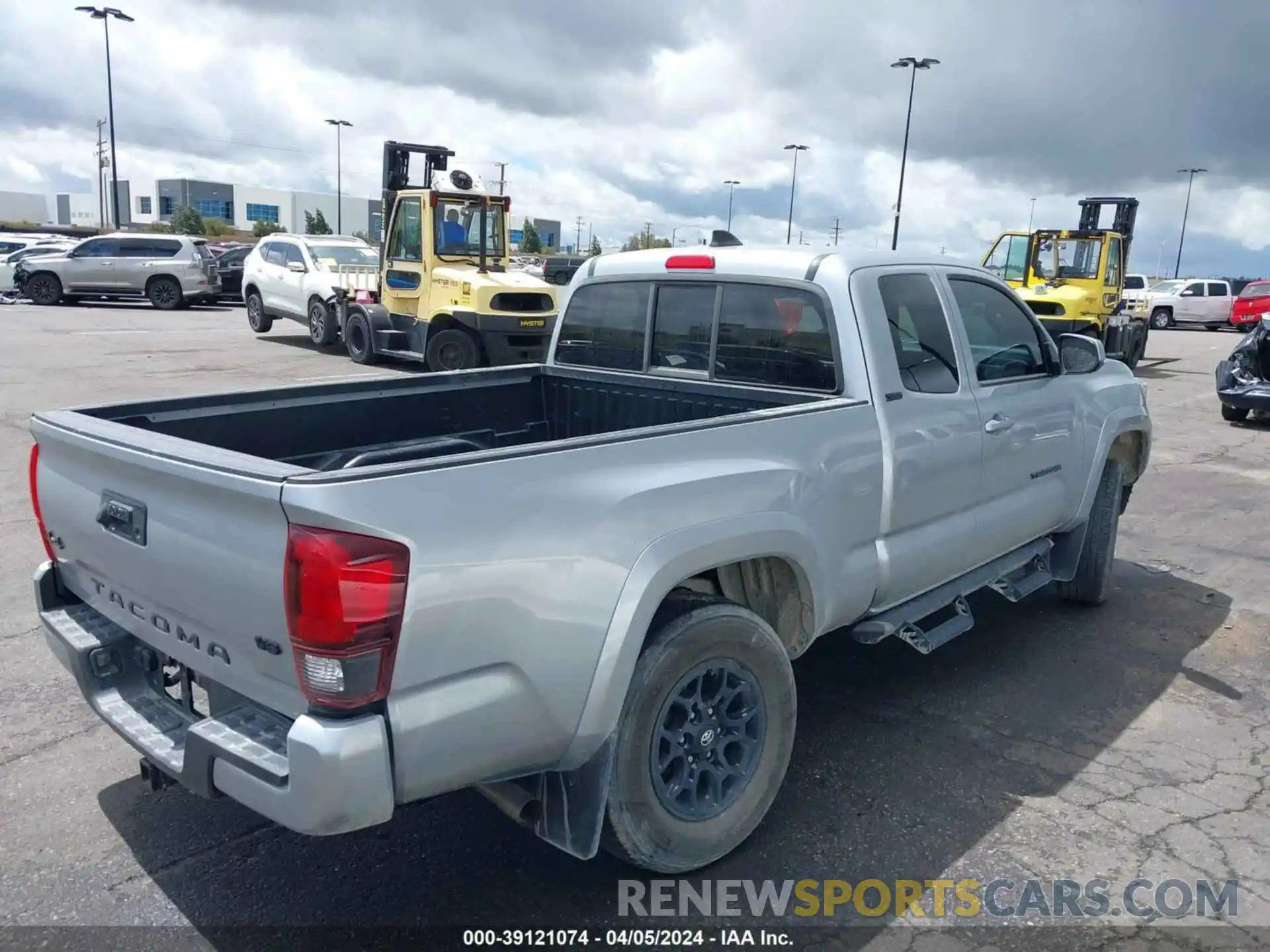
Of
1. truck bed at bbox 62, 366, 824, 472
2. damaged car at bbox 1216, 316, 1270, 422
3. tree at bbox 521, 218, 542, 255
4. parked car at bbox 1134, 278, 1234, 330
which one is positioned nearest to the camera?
truck bed at bbox 62, 366, 824, 472

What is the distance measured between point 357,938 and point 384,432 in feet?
6.61

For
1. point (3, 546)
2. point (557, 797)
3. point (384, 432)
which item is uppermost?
point (384, 432)

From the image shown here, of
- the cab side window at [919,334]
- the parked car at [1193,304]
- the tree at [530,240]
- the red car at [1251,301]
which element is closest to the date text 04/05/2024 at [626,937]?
the cab side window at [919,334]

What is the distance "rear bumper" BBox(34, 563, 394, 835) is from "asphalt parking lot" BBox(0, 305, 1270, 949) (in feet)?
1.80

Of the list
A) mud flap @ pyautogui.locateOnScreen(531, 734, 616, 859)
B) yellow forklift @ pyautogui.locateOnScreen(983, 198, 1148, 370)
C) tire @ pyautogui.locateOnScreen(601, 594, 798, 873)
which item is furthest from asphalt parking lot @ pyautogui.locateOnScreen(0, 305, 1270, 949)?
yellow forklift @ pyautogui.locateOnScreen(983, 198, 1148, 370)

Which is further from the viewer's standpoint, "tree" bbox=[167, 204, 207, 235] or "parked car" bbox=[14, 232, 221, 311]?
"tree" bbox=[167, 204, 207, 235]

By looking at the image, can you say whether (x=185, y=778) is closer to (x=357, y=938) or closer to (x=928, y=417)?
(x=357, y=938)

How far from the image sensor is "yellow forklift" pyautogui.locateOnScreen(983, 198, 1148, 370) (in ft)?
59.9

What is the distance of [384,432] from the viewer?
413 centimetres

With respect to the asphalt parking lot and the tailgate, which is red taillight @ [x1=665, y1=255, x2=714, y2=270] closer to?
the asphalt parking lot

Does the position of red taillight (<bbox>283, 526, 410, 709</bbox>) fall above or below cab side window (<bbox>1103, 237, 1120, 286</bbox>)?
below

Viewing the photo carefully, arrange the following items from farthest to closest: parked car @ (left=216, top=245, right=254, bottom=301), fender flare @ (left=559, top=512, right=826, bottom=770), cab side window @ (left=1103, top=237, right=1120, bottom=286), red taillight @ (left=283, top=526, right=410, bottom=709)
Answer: parked car @ (left=216, top=245, right=254, bottom=301) < cab side window @ (left=1103, top=237, right=1120, bottom=286) < fender flare @ (left=559, top=512, right=826, bottom=770) < red taillight @ (left=283, top=526, right=410, bottom=709)

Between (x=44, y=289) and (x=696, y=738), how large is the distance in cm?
2839

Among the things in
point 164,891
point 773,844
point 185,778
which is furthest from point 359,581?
point 773,844
